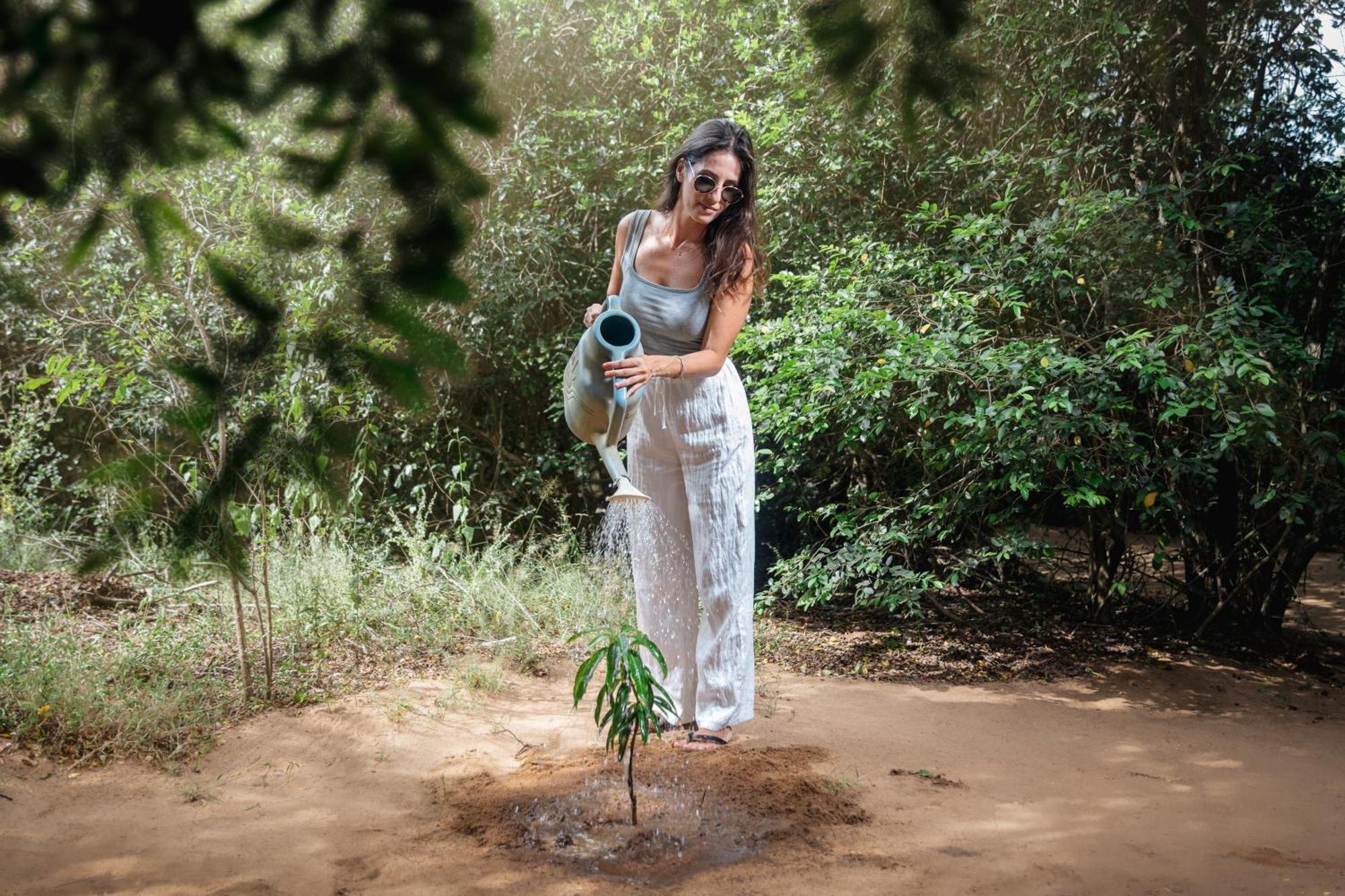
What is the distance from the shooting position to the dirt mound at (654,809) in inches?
102

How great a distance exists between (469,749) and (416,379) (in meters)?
2.15

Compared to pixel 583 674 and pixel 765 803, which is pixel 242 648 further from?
pixel 765 803

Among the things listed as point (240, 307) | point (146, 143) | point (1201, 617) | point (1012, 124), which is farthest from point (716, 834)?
point (1012, 124)

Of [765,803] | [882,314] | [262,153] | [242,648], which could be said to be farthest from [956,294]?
[262,153]

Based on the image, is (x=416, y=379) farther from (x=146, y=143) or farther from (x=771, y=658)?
(x=771, y=658)

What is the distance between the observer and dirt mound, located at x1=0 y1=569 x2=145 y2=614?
4.83m

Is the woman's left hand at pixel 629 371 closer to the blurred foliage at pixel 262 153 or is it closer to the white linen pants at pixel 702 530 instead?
the white linen pants at pixel 702 530

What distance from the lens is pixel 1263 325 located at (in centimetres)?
418

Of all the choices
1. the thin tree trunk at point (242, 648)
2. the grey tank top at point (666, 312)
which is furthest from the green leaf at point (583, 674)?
the thin tree trunk at point (242, 648)

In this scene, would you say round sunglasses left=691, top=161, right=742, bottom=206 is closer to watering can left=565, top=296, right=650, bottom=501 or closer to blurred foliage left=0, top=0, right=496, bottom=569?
watering can left=565, top=296, right=650, bottom=501

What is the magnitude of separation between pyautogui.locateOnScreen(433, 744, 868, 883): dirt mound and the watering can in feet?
2.76

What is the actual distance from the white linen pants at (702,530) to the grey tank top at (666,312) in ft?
0.37

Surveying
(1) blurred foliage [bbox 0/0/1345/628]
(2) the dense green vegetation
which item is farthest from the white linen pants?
(1) blurred foliage [bbox 0/0/1345/628]

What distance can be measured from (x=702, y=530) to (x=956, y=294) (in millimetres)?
1776
